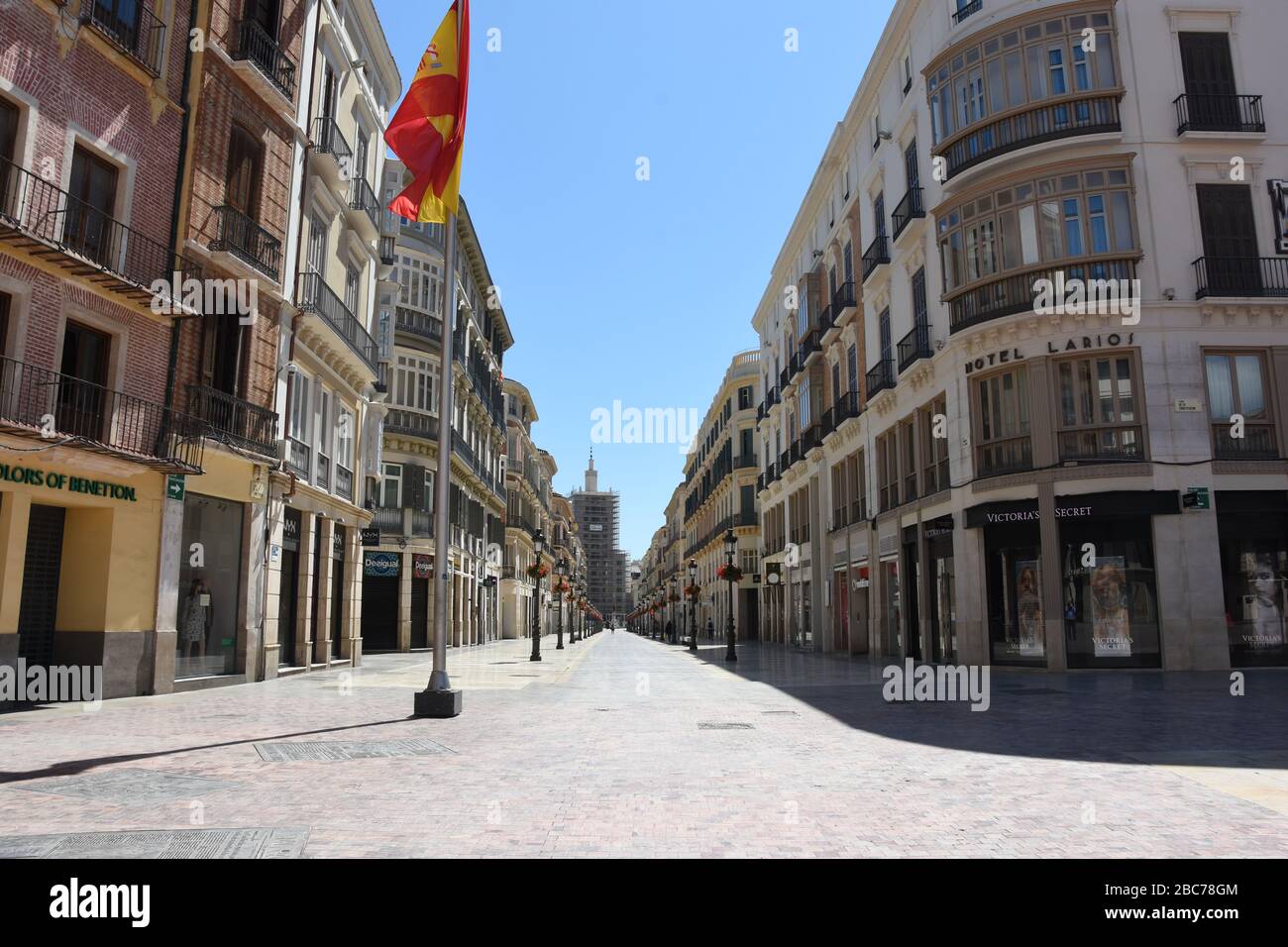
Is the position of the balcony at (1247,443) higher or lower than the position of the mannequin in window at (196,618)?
higher

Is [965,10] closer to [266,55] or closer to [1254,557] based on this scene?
[1254,557]

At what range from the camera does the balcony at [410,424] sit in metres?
36.2

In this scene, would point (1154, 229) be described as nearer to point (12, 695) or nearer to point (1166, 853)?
point (1166, 853)

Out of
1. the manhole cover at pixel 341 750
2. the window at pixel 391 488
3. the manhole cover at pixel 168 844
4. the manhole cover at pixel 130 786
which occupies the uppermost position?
the window at pixel 391 488

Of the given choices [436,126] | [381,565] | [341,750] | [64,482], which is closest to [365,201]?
[436,126]

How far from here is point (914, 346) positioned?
26.1 metres

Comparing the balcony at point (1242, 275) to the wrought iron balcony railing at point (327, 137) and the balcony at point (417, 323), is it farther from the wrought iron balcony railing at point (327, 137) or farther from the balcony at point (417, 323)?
the balcony at point (417, 323)

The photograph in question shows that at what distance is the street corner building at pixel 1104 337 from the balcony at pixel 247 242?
1764 cm

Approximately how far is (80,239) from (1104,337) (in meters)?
22.2

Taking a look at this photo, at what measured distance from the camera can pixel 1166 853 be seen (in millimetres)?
5109

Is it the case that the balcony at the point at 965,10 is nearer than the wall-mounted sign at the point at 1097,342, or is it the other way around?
the wall-mounted sign at the point at 1097,342

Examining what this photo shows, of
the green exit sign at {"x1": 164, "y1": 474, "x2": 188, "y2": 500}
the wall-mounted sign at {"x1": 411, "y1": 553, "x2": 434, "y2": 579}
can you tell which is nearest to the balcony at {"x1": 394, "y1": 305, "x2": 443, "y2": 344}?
the wall-mounted sign at {"x1": 411, "y1": 553, "x2": 434, "y2": 579}

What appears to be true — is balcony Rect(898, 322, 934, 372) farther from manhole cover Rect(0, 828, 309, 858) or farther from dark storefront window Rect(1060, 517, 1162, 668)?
manhole cover Rect(0, 828, 309, 858)

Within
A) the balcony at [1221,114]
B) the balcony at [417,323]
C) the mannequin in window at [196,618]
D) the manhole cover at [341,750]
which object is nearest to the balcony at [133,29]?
the mannequin in window at [196,618]
